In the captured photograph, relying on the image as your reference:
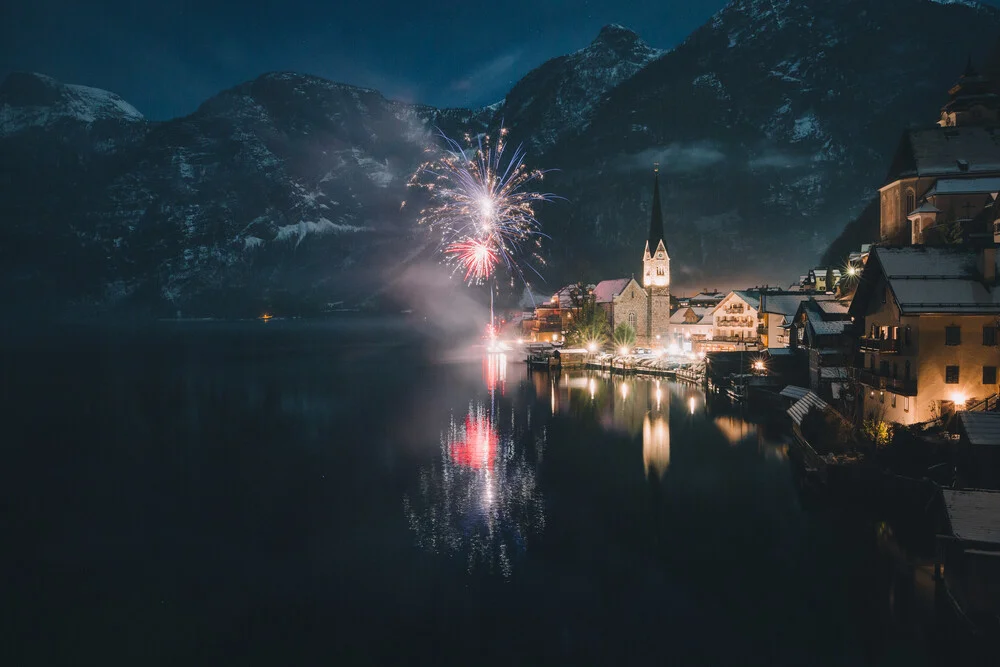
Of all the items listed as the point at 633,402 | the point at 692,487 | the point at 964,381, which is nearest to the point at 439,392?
the point at 633,402

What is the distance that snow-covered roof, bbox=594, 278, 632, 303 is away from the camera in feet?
398

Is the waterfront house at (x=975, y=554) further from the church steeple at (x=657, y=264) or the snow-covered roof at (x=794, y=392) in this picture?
the church steeple at (x=657, y=264)

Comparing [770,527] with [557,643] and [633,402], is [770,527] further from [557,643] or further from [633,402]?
[633,402]

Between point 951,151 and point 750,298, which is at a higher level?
point 951,151

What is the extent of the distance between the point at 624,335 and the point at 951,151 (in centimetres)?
6524

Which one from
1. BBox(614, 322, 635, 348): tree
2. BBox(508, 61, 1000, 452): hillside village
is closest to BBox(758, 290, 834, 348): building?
BBox(508, 61, 1000, 452): hillside village

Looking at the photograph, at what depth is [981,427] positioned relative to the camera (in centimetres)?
2517

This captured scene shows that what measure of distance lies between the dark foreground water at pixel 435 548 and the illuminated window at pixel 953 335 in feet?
39.1

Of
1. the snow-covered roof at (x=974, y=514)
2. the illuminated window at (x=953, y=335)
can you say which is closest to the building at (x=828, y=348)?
the illuminated window at (x=953, y=335)

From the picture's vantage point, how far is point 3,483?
39938 mm

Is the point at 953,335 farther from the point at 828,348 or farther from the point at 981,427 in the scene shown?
the point at 828,348

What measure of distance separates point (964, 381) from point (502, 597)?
2865cm

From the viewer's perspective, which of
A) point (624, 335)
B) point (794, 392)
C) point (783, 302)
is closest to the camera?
point (794, 392)

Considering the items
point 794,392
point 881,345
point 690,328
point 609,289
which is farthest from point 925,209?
point 609,289
